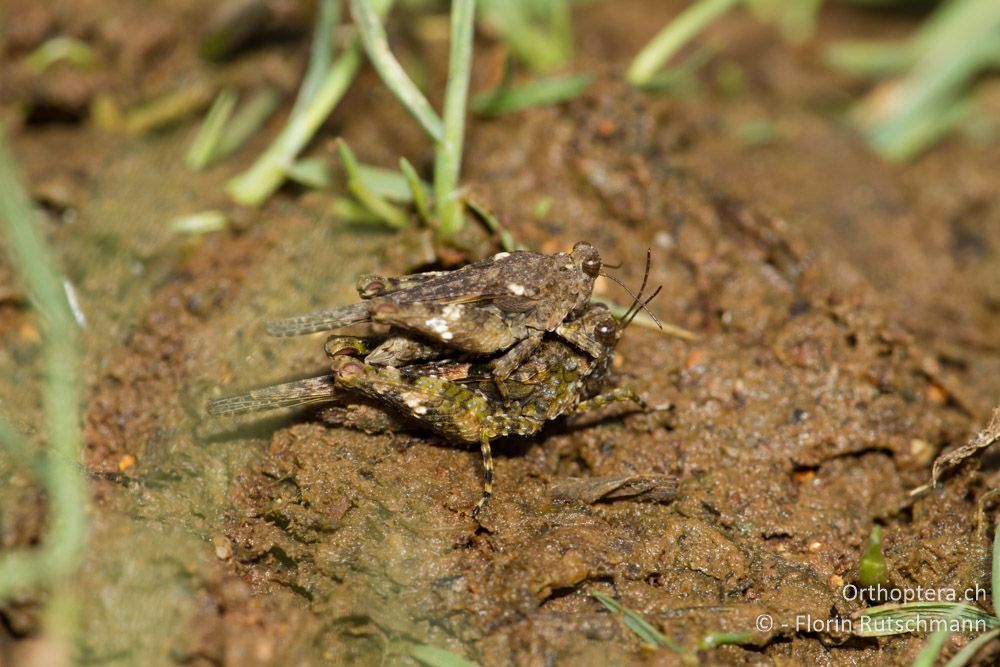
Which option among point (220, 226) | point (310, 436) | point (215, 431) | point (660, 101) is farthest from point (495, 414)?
point (660, 101)

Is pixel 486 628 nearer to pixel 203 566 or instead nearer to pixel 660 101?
pixel 203 566

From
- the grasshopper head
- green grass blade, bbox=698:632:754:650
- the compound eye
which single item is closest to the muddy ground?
green grass blade, bbox=698:632:754:650

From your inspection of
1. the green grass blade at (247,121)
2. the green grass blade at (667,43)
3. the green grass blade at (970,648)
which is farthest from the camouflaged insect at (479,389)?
the green grass blade at (247,121)

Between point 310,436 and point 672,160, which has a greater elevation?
point 672,160

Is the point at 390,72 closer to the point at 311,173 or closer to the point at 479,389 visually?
the point at 311,173

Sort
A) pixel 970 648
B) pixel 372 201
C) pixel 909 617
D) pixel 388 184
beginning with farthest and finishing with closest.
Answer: pixel 388 184
pixel 372 201
pixel 909 617
pixel 970 648

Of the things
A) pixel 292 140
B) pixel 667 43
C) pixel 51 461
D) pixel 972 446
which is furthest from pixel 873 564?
pixel 292 140

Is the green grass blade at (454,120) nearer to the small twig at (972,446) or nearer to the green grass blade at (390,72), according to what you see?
the green grass blade at (390,72)
